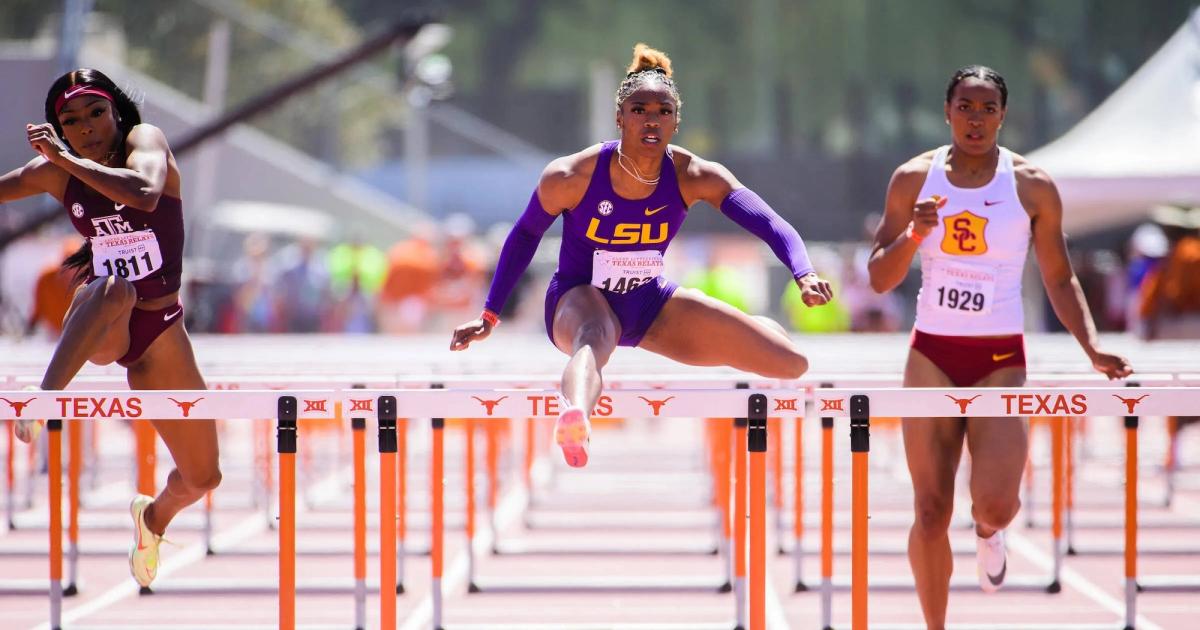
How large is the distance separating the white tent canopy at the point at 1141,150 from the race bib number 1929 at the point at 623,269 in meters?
11.1

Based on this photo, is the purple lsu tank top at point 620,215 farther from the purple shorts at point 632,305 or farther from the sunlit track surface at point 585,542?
the sunlit track surface at point 585,542

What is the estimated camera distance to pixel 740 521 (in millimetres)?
6312

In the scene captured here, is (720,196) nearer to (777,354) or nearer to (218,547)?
(777,354)

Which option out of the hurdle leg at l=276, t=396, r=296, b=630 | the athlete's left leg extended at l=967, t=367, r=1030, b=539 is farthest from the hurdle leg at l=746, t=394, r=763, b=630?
the hurdle leg at l=276, t=396, r=296, b=630

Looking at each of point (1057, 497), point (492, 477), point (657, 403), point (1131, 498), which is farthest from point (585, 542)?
point (657, 403)

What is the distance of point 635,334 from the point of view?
18.1ft

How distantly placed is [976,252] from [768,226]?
2.56 ft

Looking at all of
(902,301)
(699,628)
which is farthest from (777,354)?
(902,301)

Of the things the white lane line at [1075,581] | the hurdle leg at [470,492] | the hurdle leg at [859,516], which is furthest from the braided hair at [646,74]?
the white lane line at [1075,581]

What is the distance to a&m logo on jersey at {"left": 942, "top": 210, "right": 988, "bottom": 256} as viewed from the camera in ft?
17.6

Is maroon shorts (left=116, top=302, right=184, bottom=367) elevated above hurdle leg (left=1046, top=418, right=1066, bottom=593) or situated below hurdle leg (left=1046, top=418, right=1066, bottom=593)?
above

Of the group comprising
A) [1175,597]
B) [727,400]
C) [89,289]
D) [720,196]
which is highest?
[720,196]

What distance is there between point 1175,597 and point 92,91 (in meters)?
5.99

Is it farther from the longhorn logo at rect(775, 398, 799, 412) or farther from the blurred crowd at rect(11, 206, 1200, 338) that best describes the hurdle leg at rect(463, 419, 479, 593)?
the blurred crowd at rect(11, 206, 1200, 338)
